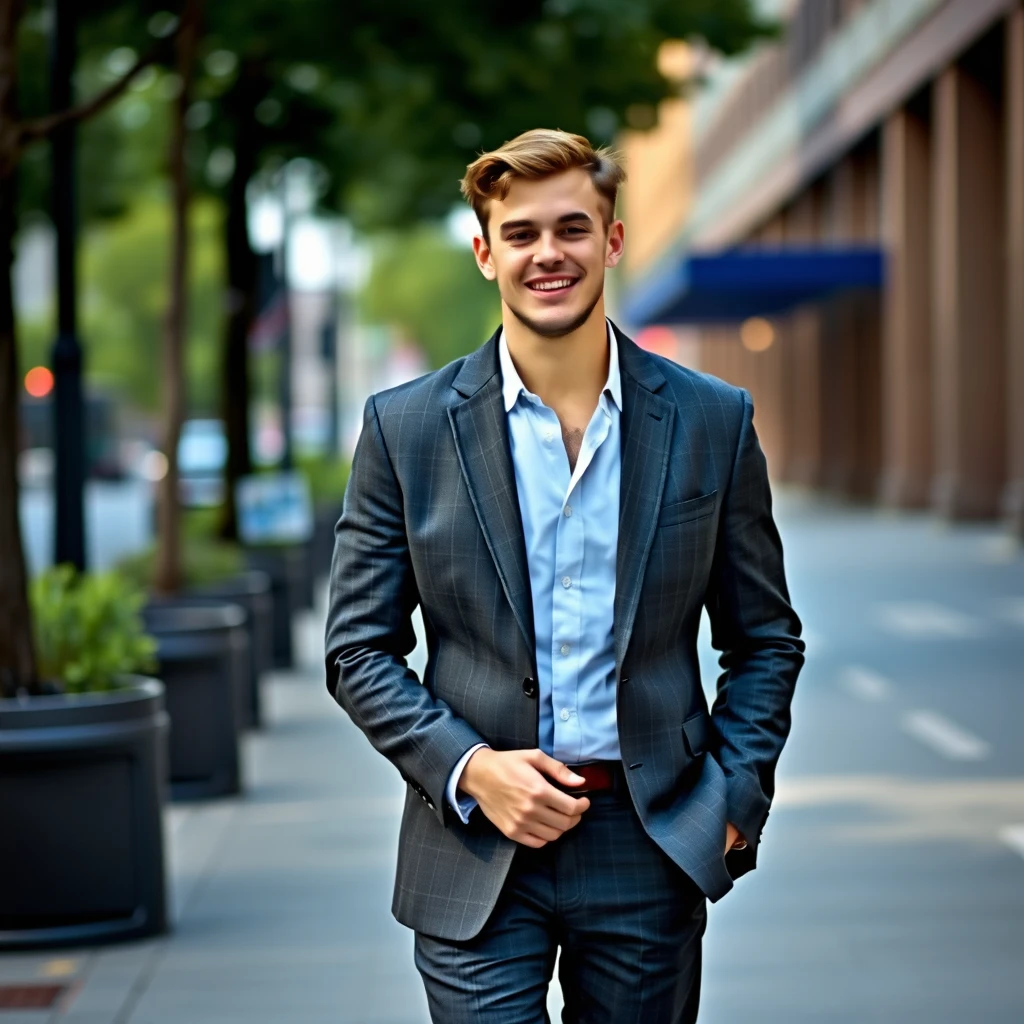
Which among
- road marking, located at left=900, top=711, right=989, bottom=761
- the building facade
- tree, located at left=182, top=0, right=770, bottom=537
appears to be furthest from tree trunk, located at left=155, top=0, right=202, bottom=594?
the building facade

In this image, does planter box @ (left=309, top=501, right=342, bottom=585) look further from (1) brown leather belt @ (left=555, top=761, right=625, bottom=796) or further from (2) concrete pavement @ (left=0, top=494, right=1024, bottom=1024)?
(1) brown leather belt @ (left=555, top=761, right=625, bottom=796)

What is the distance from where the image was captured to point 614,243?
11.4 feet

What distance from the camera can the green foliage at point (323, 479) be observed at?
102ft

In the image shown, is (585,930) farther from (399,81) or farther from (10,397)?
(399,81)

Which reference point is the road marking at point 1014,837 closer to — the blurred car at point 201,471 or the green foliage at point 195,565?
the green foliage at point 195,565

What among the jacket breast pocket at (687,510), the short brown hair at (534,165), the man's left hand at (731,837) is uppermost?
the short brown hair at (534,165)

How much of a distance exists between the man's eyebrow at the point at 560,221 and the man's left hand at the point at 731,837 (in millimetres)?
895

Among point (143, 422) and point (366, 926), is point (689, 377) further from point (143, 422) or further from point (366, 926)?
point (143, 422)

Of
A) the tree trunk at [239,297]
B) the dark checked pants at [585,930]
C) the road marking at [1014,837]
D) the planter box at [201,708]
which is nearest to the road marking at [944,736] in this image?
the road marking at [1014,837]

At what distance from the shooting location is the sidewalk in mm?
6301

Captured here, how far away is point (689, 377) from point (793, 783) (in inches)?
269

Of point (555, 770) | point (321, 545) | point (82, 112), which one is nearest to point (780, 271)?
point (321, 545)

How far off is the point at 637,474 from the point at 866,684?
1090cm

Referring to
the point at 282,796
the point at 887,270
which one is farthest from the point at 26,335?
the point at 282,796
